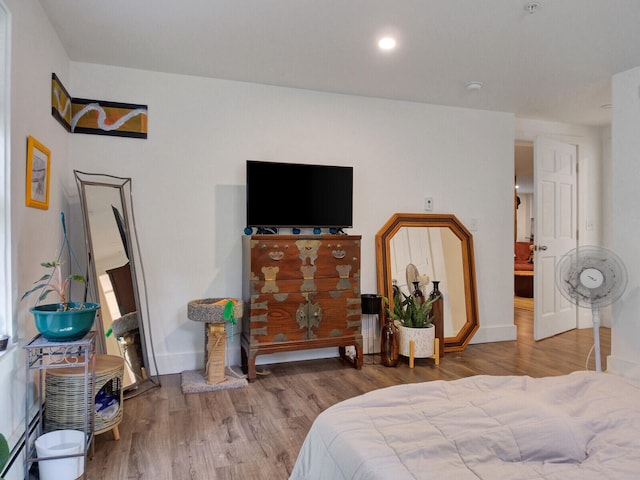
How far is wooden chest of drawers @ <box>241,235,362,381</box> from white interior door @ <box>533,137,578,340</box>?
85.1 inches

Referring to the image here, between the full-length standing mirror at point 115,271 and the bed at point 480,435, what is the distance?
6.61 ft

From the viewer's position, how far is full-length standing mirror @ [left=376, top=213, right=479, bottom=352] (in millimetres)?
4031

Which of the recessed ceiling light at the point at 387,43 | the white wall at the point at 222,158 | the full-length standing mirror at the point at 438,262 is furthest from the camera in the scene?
the full-length standing mirror at the point at 438,262

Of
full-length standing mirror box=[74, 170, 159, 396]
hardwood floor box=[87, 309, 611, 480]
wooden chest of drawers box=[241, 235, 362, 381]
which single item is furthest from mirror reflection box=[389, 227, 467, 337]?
full-length standing mirror box=[74, 170, 159, 396]

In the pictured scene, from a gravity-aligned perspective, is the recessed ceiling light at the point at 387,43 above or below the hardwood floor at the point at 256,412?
above

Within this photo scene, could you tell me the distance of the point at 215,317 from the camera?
3.07 metres

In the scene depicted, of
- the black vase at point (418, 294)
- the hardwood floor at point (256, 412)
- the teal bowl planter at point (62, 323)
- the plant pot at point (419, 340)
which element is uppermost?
the teal bowl planter at point (62, 323)

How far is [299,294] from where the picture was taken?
3363mm

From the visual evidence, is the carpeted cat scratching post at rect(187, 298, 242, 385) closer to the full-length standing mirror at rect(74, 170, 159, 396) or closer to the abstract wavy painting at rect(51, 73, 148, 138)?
the full-length standing mirror at rect(74, 170, 159, 396)

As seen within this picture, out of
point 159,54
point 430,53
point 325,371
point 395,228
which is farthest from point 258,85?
point 325,371

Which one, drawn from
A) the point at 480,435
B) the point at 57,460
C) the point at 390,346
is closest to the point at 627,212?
the point at 390,346

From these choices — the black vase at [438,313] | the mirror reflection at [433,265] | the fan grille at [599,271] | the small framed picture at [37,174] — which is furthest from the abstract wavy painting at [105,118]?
the fan grille at [599,271]

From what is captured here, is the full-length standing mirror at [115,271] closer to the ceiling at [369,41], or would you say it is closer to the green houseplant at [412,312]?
the ceiling at [369,41]

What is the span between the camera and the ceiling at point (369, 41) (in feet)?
8.03
